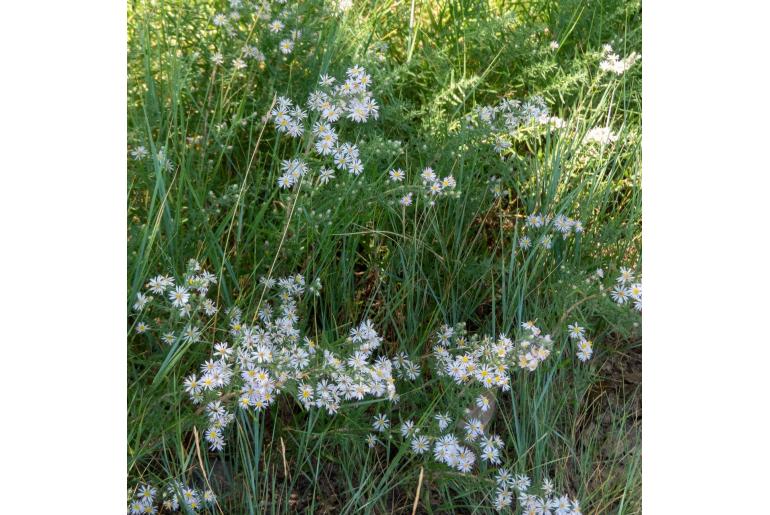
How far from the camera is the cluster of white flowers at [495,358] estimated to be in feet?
5.19

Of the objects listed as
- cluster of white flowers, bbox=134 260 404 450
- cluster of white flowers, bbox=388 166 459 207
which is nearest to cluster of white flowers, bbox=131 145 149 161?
cluster of white flowers, bbox=134 260 404 450

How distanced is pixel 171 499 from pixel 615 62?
58.3 inches

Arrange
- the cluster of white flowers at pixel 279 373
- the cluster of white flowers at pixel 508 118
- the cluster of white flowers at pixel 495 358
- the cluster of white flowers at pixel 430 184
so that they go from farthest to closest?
the cluster of white flowers at pixel 508 118, the cluster of white flowers at pixel 430 184, the cluster of white flowers at pixel 495 358, the cluster of white flowers at pixel 279 373

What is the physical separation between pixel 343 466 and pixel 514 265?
1.95 feet

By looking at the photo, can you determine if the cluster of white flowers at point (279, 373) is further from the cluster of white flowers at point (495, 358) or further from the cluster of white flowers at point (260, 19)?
the cluster of white flowers at point (260, 19)

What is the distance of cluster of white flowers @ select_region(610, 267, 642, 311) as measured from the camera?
163 cm

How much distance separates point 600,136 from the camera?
199cm

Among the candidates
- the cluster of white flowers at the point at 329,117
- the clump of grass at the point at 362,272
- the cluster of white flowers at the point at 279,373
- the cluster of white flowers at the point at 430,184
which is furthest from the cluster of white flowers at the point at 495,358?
the cluster of white flowers at the point at 329,117

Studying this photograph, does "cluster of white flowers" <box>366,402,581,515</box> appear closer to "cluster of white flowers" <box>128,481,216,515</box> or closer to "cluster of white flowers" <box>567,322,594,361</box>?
"cluster of white flowers" <box>567,322,594,361</box>

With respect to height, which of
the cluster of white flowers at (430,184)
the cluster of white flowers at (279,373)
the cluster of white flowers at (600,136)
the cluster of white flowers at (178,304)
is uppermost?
the cluster of white flowers at (600,136)

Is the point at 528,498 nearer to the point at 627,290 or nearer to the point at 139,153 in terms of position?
the point at 627,290

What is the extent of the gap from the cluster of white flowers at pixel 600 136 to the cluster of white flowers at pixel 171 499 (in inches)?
48.0

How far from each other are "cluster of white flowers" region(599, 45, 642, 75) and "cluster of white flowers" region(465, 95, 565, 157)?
196mm
